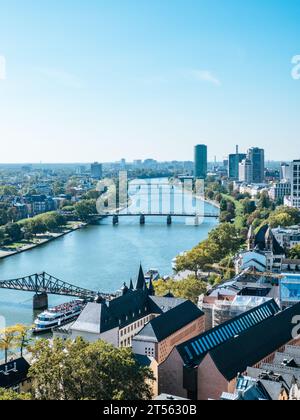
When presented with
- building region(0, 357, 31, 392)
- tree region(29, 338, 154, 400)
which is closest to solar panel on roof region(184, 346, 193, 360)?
tree region(29, 338, 154, 400)

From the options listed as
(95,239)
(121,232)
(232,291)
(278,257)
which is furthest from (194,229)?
(232,291)

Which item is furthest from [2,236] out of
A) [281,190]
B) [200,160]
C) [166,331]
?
[200,160]

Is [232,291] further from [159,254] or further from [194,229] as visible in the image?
[194,229]

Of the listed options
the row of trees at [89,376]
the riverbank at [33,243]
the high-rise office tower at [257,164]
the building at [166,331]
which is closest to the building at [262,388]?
the row of trees at [89,376]

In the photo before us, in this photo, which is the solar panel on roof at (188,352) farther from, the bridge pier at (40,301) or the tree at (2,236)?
the tree at (2,236)

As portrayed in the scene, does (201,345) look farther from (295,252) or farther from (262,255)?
(295,252)

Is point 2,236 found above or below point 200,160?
below
